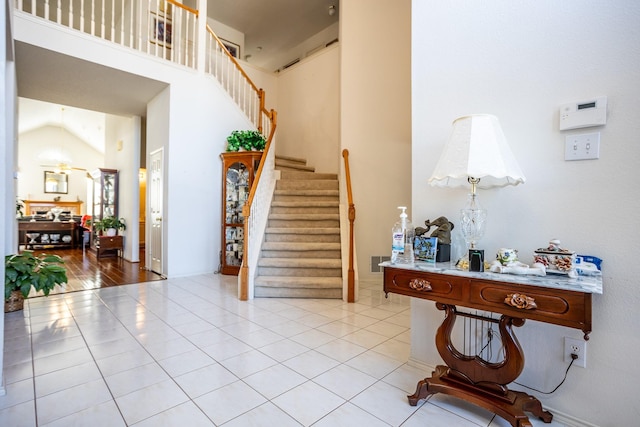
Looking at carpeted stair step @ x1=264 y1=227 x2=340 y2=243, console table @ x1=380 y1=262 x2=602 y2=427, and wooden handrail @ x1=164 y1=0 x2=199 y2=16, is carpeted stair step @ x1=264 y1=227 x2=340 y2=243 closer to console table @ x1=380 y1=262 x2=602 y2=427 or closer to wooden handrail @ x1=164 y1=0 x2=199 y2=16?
console table @ x1=380 y1=262 x2=602 y2=427

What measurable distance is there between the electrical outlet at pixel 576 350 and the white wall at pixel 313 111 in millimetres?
4308

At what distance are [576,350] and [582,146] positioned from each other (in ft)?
3.38

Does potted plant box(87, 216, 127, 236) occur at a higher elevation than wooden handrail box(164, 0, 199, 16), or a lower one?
lower

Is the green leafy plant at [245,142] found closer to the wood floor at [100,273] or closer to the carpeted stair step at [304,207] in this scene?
the carpeted stair step at [304,207]

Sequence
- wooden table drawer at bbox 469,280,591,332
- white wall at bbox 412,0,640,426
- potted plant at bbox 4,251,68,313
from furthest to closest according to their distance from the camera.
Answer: potted plant at bbox 4,251,68,313
white wall at bbox 412,0,640,426
wooden table drawer at bbox 469,280,591,332

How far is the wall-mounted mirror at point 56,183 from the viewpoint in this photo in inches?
438

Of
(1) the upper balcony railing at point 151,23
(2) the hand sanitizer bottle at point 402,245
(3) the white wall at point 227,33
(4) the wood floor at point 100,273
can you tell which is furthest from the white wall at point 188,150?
(2) the hand sanitizer bottle at point 402,245

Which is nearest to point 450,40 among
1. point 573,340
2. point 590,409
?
point 573,340

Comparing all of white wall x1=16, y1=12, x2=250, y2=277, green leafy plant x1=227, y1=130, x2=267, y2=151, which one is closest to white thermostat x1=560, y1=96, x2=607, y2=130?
green leafy plant x1=227, y1=130, x2=267, y2=151

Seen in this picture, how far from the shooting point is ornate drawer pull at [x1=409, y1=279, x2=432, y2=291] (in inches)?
64.2

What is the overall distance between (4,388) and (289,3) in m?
7.23

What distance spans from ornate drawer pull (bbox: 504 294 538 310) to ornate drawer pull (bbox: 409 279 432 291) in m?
0.36

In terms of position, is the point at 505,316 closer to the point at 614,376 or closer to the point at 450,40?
the point at 614,376

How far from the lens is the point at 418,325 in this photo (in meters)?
2.16
